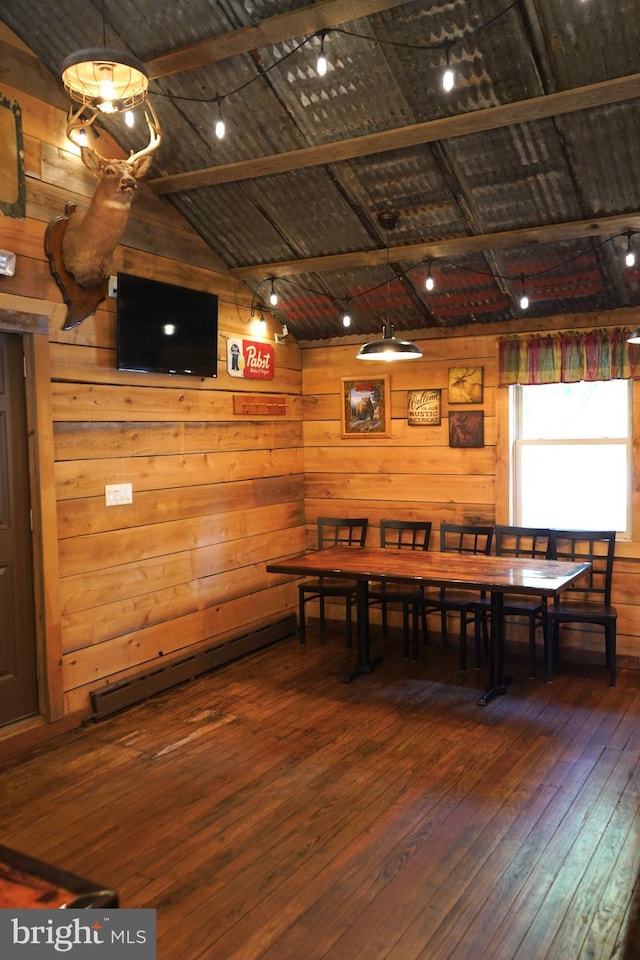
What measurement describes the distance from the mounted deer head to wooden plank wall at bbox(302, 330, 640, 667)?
2.43m

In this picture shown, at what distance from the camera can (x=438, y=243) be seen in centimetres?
453

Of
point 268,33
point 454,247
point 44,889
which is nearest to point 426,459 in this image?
point 454,247

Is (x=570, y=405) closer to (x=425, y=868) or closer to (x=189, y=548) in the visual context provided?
(x=189, y=548)

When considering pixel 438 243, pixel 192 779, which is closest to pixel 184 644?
pixel 192 779

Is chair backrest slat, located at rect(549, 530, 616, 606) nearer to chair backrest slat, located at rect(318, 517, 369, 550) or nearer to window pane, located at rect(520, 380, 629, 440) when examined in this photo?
window pane, located at rect(520, 380, 629, 440)

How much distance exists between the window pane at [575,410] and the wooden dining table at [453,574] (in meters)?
1.08

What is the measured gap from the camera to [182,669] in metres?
4.72

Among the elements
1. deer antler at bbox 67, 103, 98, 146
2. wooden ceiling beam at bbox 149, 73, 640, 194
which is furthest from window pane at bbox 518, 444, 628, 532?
deer antler at bbox 67, 103, 98, 146

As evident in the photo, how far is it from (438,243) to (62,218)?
7.04ft

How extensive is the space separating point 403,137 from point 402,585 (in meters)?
3.10

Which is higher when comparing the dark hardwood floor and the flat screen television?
the flat screen television

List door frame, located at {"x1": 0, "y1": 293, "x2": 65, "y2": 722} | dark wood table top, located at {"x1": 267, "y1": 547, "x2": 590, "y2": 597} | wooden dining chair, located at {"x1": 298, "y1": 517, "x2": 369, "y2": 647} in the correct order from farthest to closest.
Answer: wooden dining chair, located at {"x1": 298, "y1": 517, "x2": 369, "y2": 647}
dark wood table top, located at {"x1": 267, "y1": 547, "x2": 590, "y2": 597}
door frame, located at {"x1": 0, "y1": 293, "x2": 65, "y2": 722}

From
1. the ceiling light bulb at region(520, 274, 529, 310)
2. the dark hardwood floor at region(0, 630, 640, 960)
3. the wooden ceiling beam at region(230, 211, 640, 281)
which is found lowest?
the dark hardwood floor at region(0, 630, 640, 960)

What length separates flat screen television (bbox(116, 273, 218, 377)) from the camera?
166 inches
